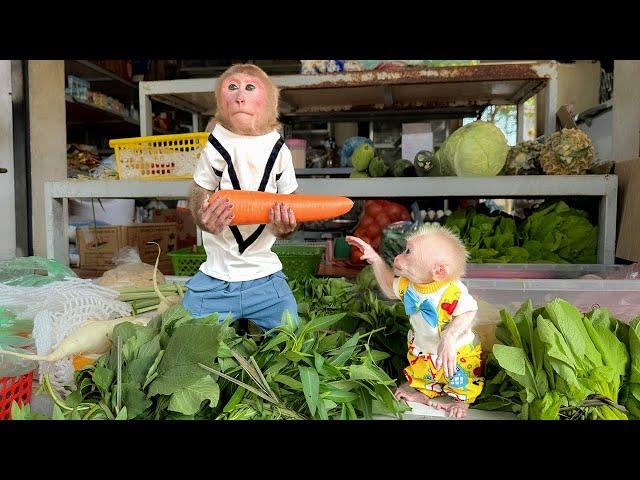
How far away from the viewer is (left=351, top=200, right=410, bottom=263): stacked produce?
3.57 metres

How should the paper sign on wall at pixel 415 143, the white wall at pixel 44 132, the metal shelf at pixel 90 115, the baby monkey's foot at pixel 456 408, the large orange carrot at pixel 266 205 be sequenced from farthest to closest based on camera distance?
the metal shelf at pixel 90 115 < the white wall at pixel 44 132 < the paper sign on wall at pixel 415 143 < the large orange carrot at pixel 266 205 < the baby monkey's foot at pixel 456 408

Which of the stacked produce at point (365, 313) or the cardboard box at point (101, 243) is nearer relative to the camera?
the stacked produce at point (365, 313)

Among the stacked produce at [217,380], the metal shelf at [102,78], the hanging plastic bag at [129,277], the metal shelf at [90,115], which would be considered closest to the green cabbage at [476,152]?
the stacked produce at [217,380]

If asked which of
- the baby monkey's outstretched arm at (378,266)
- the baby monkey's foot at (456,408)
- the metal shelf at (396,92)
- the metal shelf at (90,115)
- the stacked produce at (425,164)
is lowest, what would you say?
the baby monkey's foot at (456,408)

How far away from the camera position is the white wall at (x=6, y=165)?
367 cm

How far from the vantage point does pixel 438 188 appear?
107 inches

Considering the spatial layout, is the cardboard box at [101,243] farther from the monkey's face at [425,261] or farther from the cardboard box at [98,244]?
the monkey's face at [425,261]

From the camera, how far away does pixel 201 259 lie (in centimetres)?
308

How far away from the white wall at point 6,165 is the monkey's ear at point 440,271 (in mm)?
3419

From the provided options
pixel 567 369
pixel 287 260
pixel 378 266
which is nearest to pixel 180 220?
pixel 287 260

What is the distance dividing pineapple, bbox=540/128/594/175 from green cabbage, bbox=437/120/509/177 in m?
0.26

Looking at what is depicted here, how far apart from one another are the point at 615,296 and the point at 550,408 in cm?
86

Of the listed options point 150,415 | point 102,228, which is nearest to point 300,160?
point 102,228

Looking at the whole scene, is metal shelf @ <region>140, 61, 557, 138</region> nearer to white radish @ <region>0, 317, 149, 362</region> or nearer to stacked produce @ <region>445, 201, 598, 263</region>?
stacked produce @ <region>445, 201, 598, 263</region>
